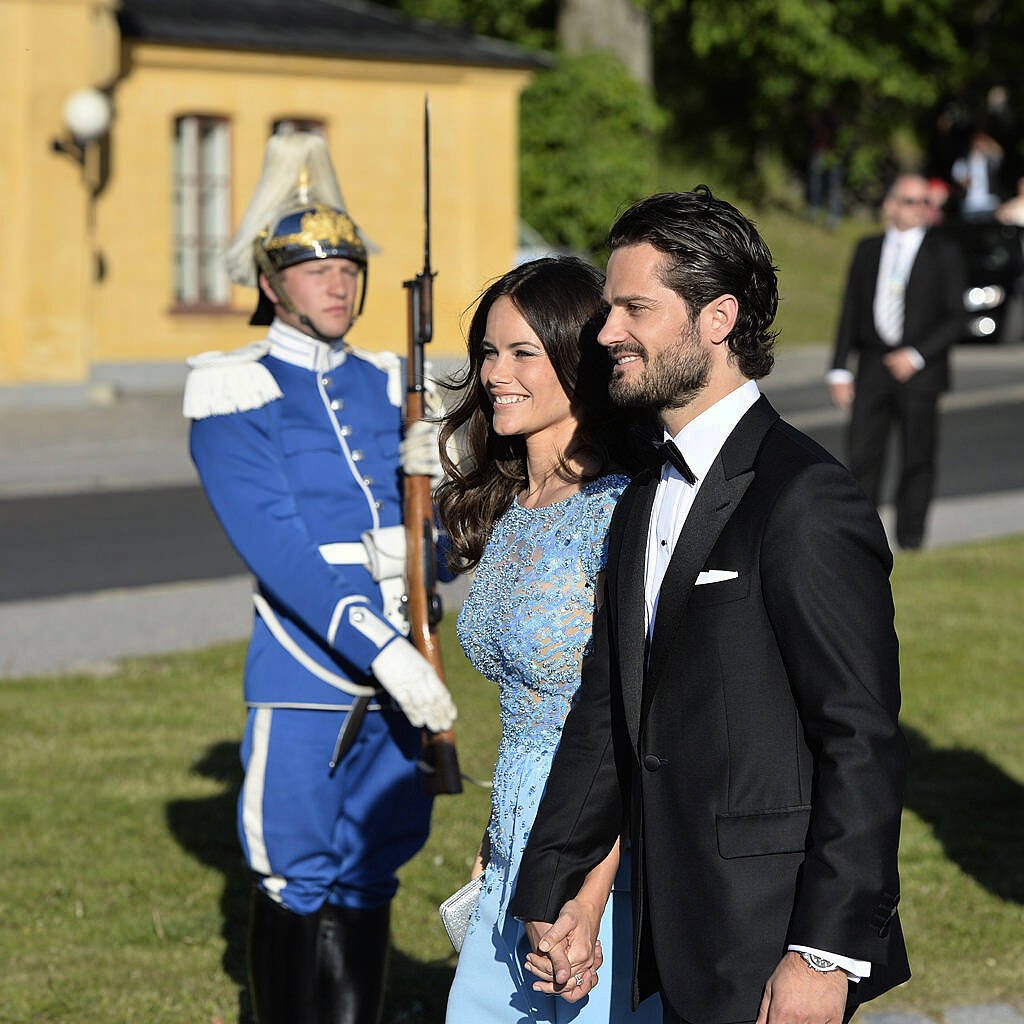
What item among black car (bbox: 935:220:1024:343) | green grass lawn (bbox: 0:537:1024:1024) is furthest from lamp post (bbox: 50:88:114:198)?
green grass lawn (bbox: 0:537:1024:1024)

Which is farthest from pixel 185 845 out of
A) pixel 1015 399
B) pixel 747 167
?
pixel 747 167

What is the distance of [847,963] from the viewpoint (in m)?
2.92

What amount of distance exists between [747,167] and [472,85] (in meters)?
14.0

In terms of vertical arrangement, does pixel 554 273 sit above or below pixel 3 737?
above

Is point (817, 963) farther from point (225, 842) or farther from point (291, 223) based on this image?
point (225, 842)

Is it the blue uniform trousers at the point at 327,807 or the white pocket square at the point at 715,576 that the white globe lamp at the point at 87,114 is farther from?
the white pocket square at the point at 715,576

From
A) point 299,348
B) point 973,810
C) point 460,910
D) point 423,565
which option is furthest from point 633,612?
point 973,810

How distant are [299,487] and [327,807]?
30.2 inches

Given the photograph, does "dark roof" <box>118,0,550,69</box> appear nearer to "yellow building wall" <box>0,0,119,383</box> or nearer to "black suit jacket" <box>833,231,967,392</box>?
"yellow building wall" <box>0,0,119,383</box>

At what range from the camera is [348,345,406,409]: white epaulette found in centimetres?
505

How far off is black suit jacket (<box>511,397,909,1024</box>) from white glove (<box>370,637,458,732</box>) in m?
1.14

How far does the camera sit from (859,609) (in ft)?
9.73

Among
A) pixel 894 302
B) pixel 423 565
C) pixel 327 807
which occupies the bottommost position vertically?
pixel 327 807

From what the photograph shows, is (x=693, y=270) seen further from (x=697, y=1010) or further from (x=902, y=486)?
(x=902, y=486)
